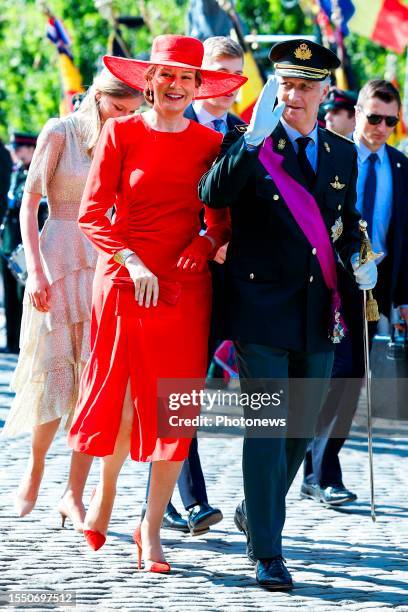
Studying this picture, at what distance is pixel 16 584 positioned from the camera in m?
5.40

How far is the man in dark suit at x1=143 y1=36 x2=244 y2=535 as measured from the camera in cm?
580

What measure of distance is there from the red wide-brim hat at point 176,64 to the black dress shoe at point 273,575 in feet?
6.11

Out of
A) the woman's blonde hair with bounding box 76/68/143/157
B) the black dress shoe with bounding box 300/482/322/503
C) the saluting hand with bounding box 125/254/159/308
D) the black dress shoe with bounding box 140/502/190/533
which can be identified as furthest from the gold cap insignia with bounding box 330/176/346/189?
the black dress shoe with bounding box 300/482/322/503

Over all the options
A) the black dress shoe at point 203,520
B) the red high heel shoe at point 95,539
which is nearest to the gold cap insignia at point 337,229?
the black dress shoe at point 203,520

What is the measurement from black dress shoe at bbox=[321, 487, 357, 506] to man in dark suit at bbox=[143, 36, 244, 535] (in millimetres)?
916

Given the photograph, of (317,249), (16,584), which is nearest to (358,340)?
(317,249)

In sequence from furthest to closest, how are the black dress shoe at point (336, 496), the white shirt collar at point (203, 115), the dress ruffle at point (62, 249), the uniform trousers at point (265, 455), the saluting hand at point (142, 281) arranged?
the black dress shoe at point (336, 496) < the white shirt collar at point (203, 115) < the dress ruffle at point (62, 249) < the uniform trousers at point (265, 455) < the saluting hand at point (142, 281)

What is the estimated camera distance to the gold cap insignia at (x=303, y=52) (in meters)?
5.80

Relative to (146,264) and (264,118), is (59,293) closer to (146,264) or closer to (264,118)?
(146,264)

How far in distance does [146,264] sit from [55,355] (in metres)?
1.15

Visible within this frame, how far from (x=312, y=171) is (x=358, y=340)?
1925 mm

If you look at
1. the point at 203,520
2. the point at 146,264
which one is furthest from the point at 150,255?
the point at 203,520

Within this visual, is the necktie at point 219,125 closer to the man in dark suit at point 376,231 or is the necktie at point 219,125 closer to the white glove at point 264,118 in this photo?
the man in dark suit at point 376,231

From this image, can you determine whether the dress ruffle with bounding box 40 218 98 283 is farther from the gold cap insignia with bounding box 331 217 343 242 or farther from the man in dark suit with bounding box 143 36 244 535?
the gold cap insignia with bounding box 331 217 343 242
